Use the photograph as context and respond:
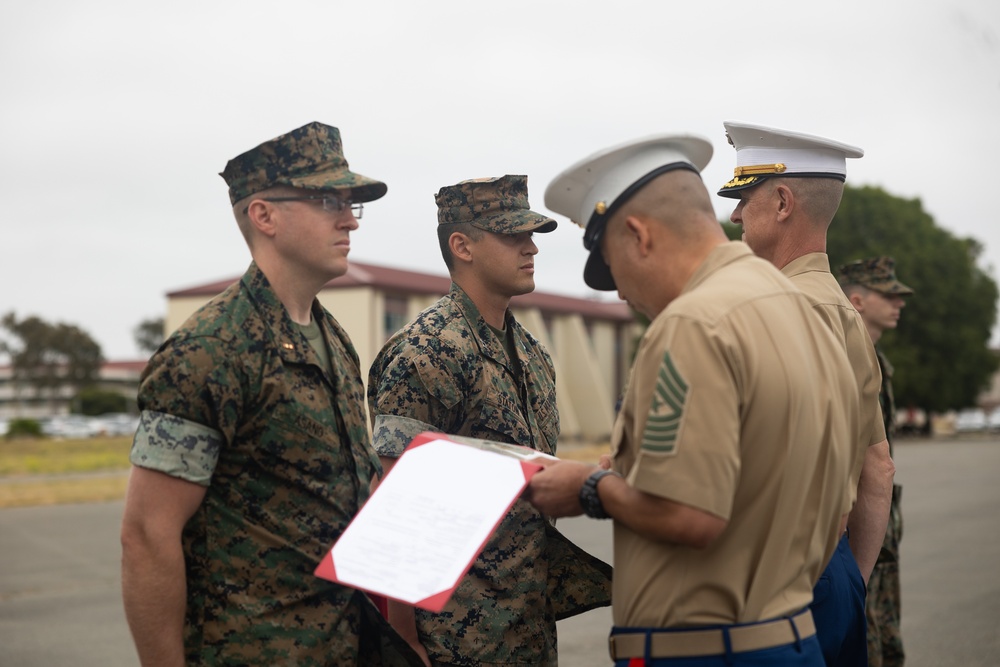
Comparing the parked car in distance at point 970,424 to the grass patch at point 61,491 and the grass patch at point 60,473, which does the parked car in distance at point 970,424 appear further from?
the grass patch at point 61,491

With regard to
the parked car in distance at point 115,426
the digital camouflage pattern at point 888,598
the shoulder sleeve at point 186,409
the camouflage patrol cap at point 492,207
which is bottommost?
the parked car in distance at point 115,426

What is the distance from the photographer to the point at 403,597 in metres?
2.29

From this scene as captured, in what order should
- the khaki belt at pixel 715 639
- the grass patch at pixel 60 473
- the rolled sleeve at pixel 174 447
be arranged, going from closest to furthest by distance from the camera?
1. the khaki belt at pixel 715 639
2. the rolled sleeve at pixel 174 447
3. the grass patch at pixel 60 473

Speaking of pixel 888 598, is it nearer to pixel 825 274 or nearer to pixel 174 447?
pixel 825 274

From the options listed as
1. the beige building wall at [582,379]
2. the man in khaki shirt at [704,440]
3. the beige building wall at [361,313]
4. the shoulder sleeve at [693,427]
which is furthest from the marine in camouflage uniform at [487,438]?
the beige building wall at [582,379]

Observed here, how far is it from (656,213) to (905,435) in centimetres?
6103

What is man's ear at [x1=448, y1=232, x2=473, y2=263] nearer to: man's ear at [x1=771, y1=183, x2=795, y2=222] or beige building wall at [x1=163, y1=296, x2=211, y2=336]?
man's ear at [x1=771, y1=183, x2=795, y2=222]

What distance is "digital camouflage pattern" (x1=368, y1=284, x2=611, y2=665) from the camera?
3.53m

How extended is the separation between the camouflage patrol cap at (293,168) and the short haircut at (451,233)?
3.58 feet

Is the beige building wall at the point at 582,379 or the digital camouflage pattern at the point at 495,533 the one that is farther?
the beige building wall at the point at 582,379

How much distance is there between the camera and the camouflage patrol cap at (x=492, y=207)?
410 centimetres

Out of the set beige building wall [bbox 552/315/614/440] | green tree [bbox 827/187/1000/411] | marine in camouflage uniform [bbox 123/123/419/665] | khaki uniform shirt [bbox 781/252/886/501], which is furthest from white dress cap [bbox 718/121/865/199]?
beige building wall [bbox 552/315/614/440]

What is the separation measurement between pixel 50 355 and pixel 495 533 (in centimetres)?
8885

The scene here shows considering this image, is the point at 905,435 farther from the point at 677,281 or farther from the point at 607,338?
the point at 677,281
